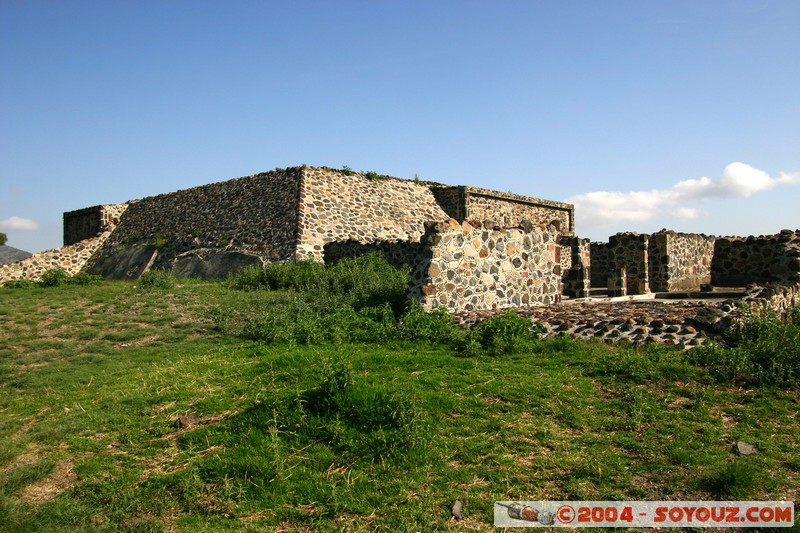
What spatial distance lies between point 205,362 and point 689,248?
1823cm

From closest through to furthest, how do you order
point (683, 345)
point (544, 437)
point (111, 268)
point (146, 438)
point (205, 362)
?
point (544, 437), point (146, 438), point (683, 345), point (205, 362), point (111, 268)

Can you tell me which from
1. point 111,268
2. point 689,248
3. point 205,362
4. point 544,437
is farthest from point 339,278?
point 111,268

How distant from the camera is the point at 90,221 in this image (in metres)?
32.0

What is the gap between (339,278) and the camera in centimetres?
1459

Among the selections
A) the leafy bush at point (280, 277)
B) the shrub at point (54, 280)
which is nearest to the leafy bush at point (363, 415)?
the leafy bush at point (280, 277)

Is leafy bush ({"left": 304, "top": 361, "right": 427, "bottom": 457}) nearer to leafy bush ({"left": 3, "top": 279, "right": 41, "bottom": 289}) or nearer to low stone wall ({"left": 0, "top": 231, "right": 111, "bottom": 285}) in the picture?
leafy bush ({"left": 3, "top": 279, "right": 41, "bottom": 289})

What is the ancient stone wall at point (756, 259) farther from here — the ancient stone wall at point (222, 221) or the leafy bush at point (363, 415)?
the ancient stone wall at point (222, 221)

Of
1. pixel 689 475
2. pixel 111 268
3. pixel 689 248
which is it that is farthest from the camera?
pixel 111 268

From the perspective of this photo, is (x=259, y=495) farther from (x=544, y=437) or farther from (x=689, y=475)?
(x=689, y=475)

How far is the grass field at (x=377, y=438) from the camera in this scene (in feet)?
13.1

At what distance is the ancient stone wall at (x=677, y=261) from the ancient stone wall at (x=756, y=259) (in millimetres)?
601

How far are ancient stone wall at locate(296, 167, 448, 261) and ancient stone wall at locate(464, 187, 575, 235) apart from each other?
61.2 inches

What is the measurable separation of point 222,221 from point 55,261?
10.0 metres

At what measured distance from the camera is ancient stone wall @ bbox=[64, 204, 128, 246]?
1207 inches
